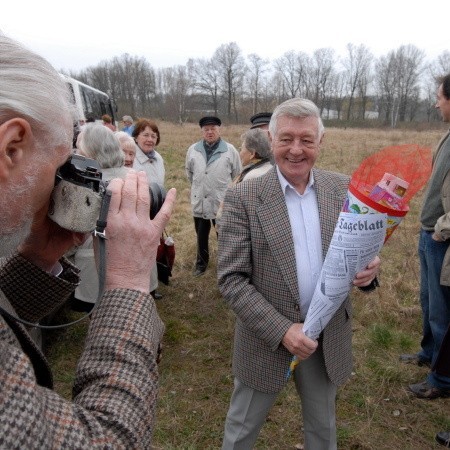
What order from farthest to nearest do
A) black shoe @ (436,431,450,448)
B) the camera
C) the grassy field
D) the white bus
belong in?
the white bus
the grassy field
black shoe @ (436,431,450,448)
the camera

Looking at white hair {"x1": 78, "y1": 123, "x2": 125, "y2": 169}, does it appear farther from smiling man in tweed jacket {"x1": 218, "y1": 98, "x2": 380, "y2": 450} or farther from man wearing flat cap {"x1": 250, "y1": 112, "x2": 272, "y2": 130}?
man wearing flat cap {"x1": 250, "y1": 112, "x2": 272, "y2": 130}

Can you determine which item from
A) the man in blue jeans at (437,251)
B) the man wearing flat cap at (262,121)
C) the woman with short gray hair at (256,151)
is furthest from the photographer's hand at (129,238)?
the man wearing flat cap at (262,121)

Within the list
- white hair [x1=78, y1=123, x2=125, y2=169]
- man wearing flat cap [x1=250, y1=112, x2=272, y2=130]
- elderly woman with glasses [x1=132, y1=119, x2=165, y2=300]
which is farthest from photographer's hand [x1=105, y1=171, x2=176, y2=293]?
elderly woman with glasses [x1=132, y1=119, x2=165, y2=300]

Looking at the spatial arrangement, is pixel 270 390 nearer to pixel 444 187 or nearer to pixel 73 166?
pixel 73 166

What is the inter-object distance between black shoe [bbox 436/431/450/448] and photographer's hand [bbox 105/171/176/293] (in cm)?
244

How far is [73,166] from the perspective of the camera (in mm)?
915

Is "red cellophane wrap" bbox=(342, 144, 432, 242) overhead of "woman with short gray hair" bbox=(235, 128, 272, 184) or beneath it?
overhead

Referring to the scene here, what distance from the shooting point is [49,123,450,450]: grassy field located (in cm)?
266

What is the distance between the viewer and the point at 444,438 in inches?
99.7

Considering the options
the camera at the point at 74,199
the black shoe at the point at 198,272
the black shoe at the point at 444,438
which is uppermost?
the camera at the point at 74,199

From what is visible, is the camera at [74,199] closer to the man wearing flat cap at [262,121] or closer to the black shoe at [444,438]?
the black shoe at [444,438]

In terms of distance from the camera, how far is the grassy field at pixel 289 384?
2658 millimetres

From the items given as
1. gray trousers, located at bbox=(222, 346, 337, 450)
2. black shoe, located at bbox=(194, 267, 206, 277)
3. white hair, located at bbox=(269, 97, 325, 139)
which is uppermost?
white hair, located at bbox=(269, 97, 325, 139)

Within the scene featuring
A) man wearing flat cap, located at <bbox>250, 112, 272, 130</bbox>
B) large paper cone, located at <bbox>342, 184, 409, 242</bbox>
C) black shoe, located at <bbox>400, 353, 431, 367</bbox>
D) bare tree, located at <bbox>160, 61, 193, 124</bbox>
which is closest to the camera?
large paper cone, located at <bbox>342, 184, 409, 242</bbox>
